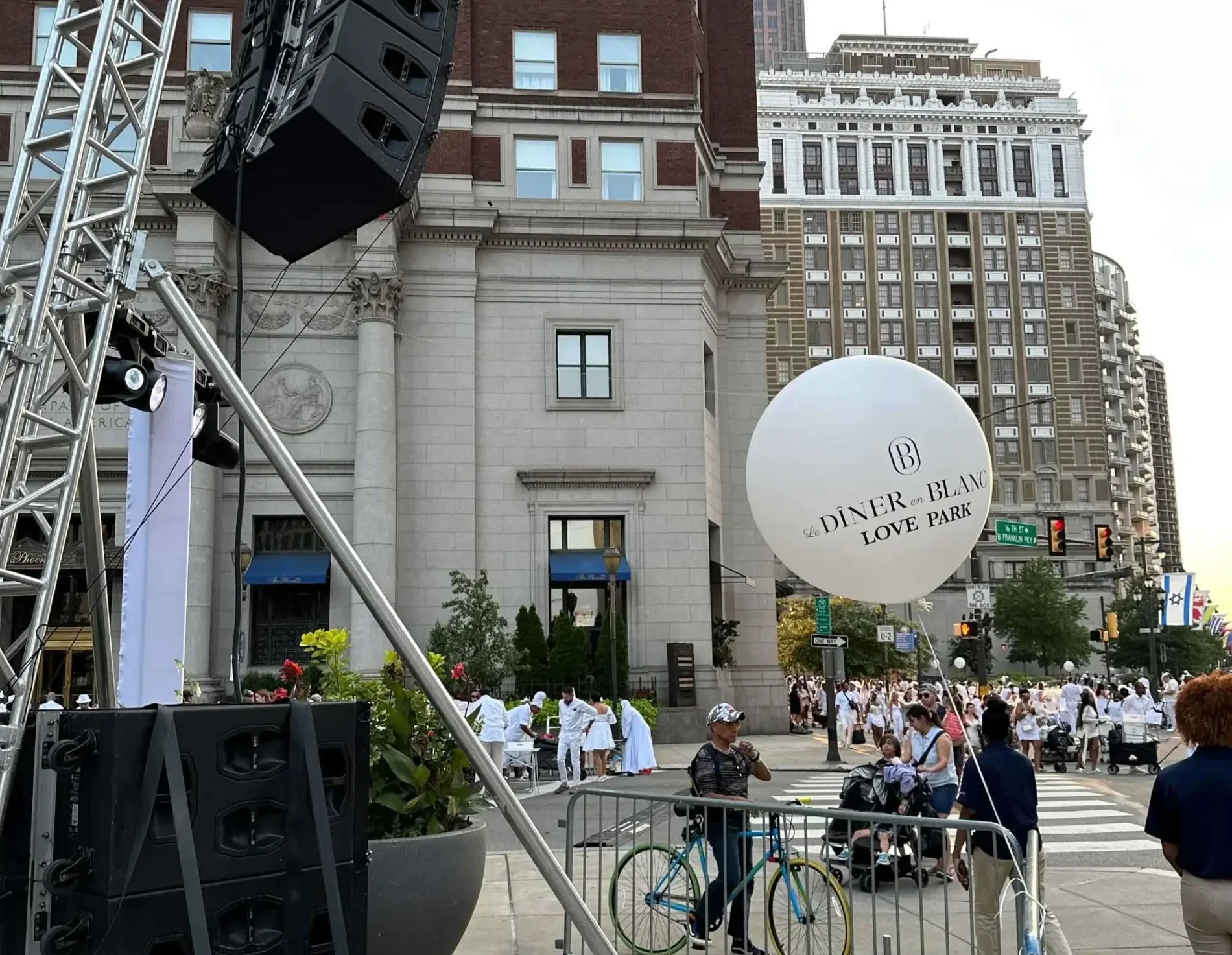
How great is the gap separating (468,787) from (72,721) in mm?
3609

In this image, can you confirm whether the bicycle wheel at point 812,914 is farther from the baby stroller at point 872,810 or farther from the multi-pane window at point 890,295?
the multi-pane window at point 890,295

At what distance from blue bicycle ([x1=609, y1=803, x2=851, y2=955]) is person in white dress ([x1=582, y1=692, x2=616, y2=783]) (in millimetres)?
13375

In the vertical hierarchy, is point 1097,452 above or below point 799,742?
above

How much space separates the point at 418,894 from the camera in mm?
6883

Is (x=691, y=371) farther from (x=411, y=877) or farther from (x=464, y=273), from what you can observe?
(x=411, y=877)

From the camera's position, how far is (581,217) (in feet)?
105

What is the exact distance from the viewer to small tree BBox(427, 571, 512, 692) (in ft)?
90.6

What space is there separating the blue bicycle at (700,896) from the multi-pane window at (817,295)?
8596 cm

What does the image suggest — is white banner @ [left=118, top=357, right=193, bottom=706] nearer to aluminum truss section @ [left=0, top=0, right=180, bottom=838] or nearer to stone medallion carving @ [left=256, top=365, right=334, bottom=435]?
aluminum truss section @ [left=0, top=0, right=180, bottom=838]

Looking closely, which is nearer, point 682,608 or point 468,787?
point 468,787

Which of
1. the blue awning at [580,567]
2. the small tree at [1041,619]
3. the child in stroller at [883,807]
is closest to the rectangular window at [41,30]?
the blue awning at [580,567]

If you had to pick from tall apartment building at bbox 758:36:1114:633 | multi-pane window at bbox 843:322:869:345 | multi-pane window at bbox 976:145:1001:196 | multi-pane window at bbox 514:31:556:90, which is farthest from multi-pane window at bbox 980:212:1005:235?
multi-pane window at bbox 514:31:556:90

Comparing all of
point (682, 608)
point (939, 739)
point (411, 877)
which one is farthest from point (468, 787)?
point (682, 608)

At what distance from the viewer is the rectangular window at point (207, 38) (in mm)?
32219
